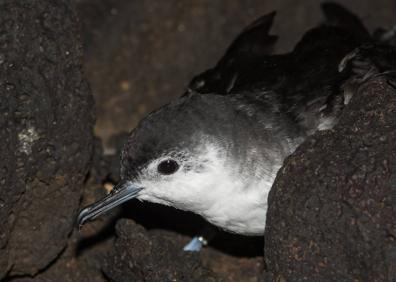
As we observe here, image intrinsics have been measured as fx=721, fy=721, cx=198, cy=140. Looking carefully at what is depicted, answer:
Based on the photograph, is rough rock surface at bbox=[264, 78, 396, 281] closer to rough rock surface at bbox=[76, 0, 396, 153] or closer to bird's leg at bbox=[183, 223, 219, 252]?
bird's leg at bbox=[183, 223, 219, 252]

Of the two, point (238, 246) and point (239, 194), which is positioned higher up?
point (239, 194)

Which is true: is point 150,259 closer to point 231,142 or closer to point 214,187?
point 214,187

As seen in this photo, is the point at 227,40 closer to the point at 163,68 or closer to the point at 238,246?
the point at 163,68

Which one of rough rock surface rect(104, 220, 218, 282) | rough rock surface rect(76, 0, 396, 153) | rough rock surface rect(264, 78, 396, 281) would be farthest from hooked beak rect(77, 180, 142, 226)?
rough rock surface rect(76, 0, 396, 153)

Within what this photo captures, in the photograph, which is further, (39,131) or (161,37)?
(161,37)

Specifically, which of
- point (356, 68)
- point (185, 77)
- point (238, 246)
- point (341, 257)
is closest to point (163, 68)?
point (185, 77)

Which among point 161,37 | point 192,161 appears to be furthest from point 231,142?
point 161,37
